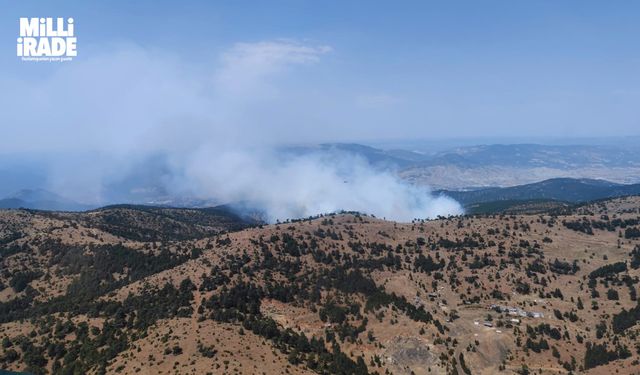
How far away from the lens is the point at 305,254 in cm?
17538

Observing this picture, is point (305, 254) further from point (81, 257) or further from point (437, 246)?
point (81, 257)

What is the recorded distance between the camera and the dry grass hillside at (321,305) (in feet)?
366

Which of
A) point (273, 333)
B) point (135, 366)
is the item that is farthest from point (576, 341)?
point (135, 366)

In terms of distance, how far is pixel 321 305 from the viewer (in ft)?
469

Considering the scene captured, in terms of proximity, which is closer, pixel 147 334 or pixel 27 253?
pixel 147 334

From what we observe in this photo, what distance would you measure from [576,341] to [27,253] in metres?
201

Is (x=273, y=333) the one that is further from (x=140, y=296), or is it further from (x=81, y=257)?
(x=81, y=257)

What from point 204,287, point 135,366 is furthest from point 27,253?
point 135,366

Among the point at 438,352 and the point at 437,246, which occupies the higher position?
the point at 437,246

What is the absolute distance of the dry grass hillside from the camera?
366 feet

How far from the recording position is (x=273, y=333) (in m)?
121

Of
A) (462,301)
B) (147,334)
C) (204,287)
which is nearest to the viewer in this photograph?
(147,334)

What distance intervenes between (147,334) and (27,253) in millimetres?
112762

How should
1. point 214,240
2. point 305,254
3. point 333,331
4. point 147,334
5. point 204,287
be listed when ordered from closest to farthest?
point 147,334 < point 333,331 < point 204,287 < point 305,254 < point 214,240
